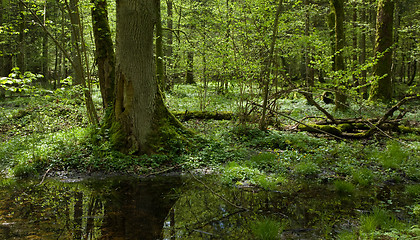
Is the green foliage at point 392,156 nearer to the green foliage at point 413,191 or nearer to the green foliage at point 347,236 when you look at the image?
the green foliage at point 413,191

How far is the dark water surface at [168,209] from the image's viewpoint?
12.2 ft

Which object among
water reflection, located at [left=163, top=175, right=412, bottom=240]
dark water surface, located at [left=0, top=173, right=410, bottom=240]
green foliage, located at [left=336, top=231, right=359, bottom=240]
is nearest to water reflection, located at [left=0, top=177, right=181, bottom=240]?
dark water surface, located at [left=0, top=173, right=410, bottom=240]

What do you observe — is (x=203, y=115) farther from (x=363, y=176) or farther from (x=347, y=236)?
(x=347, y=236)

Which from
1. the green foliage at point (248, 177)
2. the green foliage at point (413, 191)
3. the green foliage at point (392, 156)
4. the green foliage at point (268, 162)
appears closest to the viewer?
the green foliage at point (413, 191)

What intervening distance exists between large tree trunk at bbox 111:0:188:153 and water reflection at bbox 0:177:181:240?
4.26 feet

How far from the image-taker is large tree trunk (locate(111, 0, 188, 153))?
6801mm

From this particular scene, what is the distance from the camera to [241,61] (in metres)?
8.77

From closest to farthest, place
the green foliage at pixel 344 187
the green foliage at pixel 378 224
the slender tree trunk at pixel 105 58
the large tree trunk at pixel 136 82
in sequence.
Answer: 1. the green foliage at pixel 378 224
2. the green foliage at pixel 344 187
3. the large tree trunk at pixel 136 82
4. the slender tree trunk at pixel 105 58

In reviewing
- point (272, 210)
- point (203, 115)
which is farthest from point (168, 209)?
point (203, 115)

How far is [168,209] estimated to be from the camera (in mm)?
4602

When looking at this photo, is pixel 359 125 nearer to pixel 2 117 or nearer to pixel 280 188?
pixel 280 188

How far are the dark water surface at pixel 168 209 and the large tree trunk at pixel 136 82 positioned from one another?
1386 millimetres

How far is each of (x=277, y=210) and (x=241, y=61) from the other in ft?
18.0

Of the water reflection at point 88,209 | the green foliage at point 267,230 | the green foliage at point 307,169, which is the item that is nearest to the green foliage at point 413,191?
the green foliage at point 307,169
